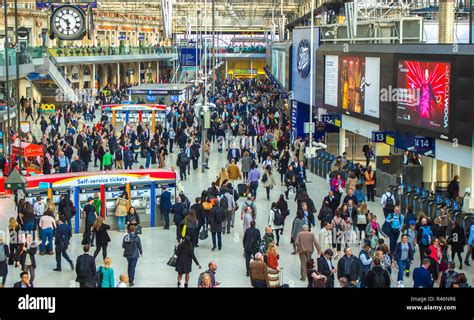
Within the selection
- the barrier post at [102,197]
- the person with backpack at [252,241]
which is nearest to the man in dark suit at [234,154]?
the barrier post at [102,197]

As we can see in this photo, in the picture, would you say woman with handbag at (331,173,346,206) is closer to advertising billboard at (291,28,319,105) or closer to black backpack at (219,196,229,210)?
black backpack at (219,196,229,210)

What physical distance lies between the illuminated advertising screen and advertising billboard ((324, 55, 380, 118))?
83.2 inches

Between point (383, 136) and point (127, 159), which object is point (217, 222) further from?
point (127, 159)

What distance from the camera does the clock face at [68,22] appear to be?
96.7ft

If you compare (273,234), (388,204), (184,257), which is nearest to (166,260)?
(184,257)

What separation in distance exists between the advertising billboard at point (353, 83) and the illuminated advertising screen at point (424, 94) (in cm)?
211

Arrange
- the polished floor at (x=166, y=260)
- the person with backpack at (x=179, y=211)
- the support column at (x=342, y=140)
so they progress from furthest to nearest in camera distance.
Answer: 1. the support column at (x=342, y=140)
2. the person with backpack at (x=179, y=211)
3. the polished floor at (x=166, y=260)

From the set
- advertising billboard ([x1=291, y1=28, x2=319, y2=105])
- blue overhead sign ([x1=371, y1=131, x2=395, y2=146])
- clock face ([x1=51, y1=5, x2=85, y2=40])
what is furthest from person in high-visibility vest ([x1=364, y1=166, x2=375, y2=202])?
advertising billboard ([x1=291, y1=28, x2=319, y2=105])

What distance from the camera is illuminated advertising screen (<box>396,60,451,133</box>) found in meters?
24.0

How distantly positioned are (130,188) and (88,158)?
10.4 metres

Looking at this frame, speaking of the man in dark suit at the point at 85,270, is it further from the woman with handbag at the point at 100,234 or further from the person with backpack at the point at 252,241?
the person with backpack at the point at 252,241

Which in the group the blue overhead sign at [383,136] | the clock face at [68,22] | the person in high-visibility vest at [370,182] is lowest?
the person in high-visibility vest at [370,182]

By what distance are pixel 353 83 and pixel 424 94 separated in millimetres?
6464

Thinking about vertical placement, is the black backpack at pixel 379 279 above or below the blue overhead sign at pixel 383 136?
below
